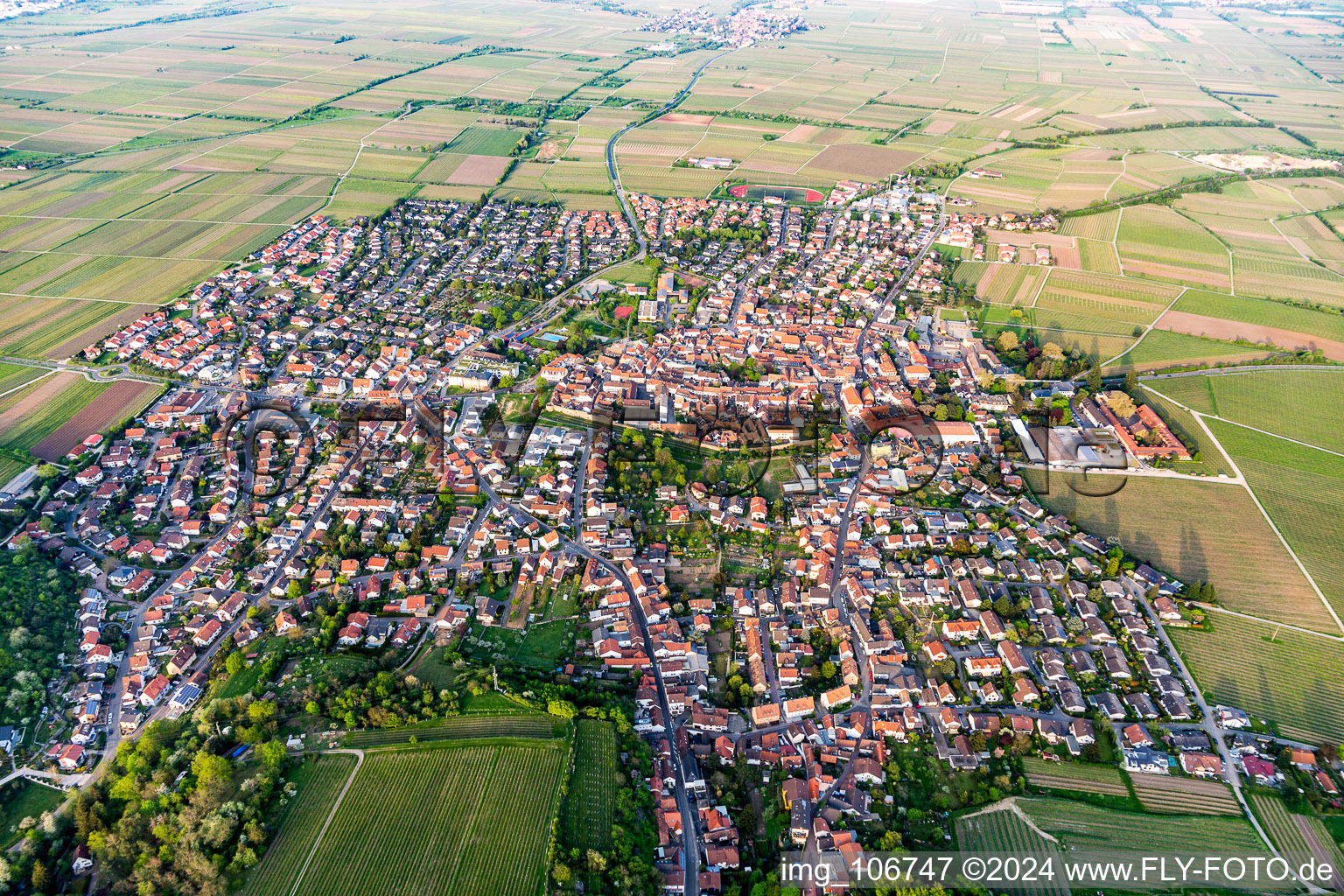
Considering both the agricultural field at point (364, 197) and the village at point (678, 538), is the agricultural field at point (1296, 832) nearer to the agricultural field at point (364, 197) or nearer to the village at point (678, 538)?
the village at point (678, 538)

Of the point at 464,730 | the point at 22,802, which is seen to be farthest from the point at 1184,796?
the point at 22,802

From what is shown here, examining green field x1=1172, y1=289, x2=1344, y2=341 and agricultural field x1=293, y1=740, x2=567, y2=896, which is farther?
green field x1=1172, y1=289, x2=1344, y2=341

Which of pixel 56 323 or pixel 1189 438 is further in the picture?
pixel 56 323

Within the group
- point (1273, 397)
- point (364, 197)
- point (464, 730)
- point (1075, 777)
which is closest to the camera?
point (1075, 777)

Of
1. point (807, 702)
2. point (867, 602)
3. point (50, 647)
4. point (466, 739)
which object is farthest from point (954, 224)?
point (50, 647)

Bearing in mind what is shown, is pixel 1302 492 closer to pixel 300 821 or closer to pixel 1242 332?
pixel 1242 332

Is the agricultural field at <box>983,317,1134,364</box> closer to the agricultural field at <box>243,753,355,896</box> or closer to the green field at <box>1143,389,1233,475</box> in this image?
the green field at <box>1143,389,1233,475</box>

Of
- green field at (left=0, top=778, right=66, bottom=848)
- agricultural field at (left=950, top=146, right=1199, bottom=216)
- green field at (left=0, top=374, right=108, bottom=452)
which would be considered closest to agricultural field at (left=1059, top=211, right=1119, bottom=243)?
agricultural field at (left=950, top=146, right=1199, bottom=216)
